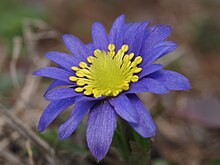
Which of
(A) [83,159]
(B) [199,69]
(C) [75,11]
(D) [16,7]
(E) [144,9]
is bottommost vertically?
(B) [199,69]

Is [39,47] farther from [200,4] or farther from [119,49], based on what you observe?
[119,49]

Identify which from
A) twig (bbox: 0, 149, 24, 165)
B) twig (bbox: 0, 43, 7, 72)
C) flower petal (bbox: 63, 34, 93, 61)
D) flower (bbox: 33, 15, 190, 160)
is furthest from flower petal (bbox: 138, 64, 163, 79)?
twig (bbox: 0, 43, 7, 72)

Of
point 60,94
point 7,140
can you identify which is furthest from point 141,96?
point 60,94

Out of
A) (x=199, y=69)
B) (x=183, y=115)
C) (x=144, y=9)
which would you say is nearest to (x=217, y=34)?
(x=199, y=69)

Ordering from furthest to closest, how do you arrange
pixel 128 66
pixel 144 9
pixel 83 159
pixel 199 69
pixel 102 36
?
pixel 144 9, pixel 199 69, pixel 83 159, pixel 102 36, pixel 128 66

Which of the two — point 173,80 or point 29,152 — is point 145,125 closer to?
point 173,80

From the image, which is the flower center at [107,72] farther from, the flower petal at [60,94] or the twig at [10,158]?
the twig at [10,158]

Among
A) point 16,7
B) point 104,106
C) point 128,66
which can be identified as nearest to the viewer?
point 104,106
